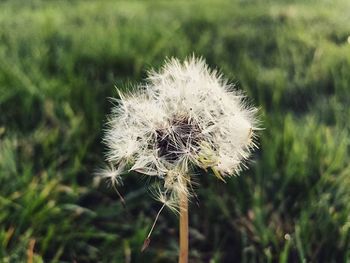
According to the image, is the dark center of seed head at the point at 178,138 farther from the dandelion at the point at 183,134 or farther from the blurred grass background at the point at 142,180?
the blurred grass background at the point at 142,180

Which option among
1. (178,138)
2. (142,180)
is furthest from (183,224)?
(142,180)

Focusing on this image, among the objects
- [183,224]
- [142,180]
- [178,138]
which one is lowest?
[183,224]

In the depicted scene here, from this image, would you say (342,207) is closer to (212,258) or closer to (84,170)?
(212,258)

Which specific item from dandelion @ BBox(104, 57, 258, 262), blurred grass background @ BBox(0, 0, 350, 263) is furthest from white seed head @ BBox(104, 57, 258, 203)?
blurred grass background @ BBox(0, 0, 350, 263)

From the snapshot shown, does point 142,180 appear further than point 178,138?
Yes

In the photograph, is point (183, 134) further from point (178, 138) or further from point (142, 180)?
point (142, 180)

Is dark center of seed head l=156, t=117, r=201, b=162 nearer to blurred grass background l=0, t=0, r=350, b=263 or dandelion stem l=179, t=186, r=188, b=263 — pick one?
dandelion stem l=179, t=186, r=188, b=263

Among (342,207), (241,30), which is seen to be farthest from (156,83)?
(241,30)
